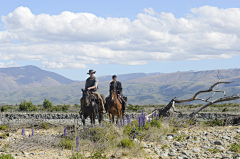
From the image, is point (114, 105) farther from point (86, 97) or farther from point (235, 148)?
point (235, 148)

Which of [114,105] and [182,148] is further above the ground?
[114,105]

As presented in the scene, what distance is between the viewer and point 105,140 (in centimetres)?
899

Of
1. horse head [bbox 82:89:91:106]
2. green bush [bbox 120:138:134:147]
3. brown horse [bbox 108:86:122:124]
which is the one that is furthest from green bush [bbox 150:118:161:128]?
green bush [bbox 120:138:134:147]

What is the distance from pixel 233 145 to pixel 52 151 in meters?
6.63

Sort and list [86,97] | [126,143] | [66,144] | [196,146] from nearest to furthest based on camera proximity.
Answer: [126,143]
[66,144]
[196,146]
[86,97]

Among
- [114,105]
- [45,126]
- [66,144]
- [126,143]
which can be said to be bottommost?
[45,126]

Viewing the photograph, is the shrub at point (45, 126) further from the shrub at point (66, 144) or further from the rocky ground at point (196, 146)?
the rocky ground at point (196, 146)

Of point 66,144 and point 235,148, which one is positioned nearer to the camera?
point 235,148

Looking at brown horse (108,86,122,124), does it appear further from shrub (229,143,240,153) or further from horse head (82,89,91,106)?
shrub (229,143,240,153)

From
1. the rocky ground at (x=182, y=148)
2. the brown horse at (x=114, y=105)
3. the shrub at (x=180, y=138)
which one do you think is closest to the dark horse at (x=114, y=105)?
the brown horse at (x=114, y=105)

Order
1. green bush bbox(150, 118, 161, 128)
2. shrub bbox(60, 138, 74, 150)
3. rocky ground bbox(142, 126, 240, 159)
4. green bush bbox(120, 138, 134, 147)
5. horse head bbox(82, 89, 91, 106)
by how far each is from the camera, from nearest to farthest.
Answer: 1. rocky ground bbox(142, 126, 240, 159)
2. green bush bbox(120, 138, 134, 147)
3. shrub bbox(60, 138, 74, 150)
4. horse head bbox(82, 89, 91, 106)
5. green bush bbox(150, 118, 161, 128)

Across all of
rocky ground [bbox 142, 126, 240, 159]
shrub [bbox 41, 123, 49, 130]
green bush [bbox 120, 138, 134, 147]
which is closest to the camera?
rocky ground [bbox 142, 126, 240, 159]

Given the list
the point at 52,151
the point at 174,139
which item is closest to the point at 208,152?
the point at 174,139

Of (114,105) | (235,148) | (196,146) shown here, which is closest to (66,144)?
(114,105)
